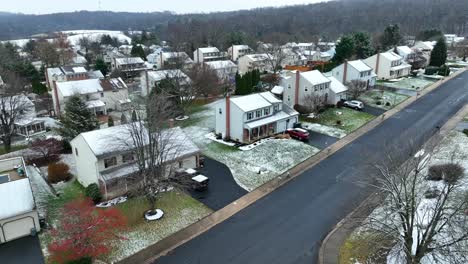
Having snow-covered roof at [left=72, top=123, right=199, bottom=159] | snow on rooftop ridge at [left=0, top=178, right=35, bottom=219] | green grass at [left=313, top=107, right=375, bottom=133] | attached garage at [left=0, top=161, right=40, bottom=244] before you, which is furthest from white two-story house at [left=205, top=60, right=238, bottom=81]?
attached garage at [left=0, top=161, right=40, bottom=244]

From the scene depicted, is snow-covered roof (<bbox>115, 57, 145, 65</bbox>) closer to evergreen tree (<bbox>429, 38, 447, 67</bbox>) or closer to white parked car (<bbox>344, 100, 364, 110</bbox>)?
white parked car (<bbox>344, 100, 364, 110</bbox>)

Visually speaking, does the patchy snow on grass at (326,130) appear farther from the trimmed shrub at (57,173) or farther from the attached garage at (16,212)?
the attached garage at (16,212)

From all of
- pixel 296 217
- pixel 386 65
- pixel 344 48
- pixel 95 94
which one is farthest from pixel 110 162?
pixel 344 48

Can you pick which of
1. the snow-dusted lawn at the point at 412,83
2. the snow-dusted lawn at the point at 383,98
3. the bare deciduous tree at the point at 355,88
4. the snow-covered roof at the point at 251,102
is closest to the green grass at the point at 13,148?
the snow-covered roof at the point at 251,102

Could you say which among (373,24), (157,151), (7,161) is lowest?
(7,161)

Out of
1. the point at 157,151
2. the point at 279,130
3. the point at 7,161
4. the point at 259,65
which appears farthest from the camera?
the point at 259,65

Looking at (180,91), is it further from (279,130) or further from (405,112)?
(405,112)

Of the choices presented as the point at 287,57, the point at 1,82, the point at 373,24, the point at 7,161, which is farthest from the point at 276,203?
the point at 373,24
